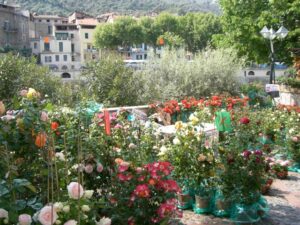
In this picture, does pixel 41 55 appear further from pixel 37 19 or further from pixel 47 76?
pixel 47 76

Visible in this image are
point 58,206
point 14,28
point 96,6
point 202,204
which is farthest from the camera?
point 96,6

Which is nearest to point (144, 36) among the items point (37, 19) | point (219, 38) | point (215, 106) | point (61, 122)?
point (37, 19)

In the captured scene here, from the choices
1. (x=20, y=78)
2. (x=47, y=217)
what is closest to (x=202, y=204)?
(x=47, y=217)

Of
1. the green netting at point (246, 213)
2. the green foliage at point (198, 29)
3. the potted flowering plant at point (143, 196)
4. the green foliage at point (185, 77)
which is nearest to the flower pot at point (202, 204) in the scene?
the green netting at point (246, 213)

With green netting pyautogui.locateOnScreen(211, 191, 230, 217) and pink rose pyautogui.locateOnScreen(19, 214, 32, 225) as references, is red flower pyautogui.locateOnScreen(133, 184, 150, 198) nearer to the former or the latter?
pink rose pyautogui.locateOnScreen(19, 214, 32, 225)

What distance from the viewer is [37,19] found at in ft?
Answer: 270

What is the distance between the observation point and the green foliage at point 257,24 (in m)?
Answer: 15.1

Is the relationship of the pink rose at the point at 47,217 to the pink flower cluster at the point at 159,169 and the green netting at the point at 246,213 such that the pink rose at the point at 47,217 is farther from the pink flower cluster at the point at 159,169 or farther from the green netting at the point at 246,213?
the green netting at the point at 246,213

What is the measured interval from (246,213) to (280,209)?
0.67 m

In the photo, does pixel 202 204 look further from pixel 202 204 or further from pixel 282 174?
pixel 282 174

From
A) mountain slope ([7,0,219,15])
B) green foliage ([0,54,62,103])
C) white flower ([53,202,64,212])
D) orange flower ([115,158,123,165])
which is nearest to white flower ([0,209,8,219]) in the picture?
white flower ([53,202,64,212])

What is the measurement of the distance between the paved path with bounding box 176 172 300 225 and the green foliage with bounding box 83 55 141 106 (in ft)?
19.4

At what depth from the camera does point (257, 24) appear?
1559 centimetres

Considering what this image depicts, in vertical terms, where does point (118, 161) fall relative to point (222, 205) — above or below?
above
